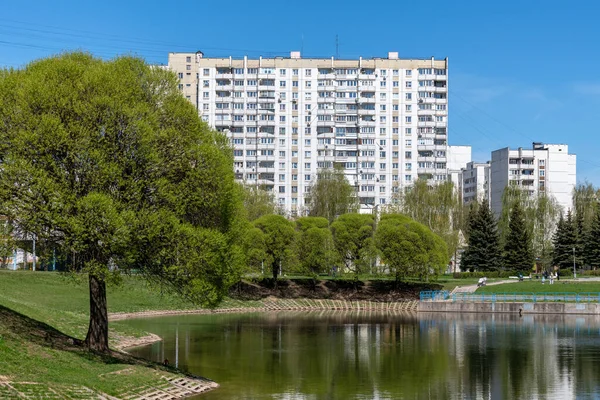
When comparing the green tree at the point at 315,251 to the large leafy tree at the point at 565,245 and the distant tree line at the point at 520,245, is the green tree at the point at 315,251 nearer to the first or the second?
the distant tree line at the point at 520,245

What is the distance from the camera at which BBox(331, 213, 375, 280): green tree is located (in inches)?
4109

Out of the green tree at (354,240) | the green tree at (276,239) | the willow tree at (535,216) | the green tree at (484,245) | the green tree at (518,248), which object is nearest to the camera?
the green tree at (276,239)

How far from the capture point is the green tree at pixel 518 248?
125 meters

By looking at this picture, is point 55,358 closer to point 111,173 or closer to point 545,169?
point 111,173

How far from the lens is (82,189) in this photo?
126 feet

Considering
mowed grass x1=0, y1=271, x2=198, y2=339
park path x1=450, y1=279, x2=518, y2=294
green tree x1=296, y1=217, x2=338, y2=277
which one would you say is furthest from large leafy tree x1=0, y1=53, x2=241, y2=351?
park path x1=450, y1=279, x2=518, y2=294

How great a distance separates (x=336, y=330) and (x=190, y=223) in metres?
35.4

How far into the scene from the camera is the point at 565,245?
411 feet

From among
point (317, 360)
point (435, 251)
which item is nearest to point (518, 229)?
point (435, 251)

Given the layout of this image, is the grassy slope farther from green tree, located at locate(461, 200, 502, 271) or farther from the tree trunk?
green tree, located at locate(461, 200, 502, 271)

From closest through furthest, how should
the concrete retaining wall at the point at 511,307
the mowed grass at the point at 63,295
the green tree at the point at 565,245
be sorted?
the mowed grass at the point at 63,295
the concrete retaining wall at the point at 511,307
the green tree at the point at 565,245

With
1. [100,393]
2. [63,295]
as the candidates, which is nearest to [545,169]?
[63,295]

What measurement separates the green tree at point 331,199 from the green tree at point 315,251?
112ft

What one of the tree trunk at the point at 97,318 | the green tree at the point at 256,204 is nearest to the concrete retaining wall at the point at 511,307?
the green tree at the point at 256,204
